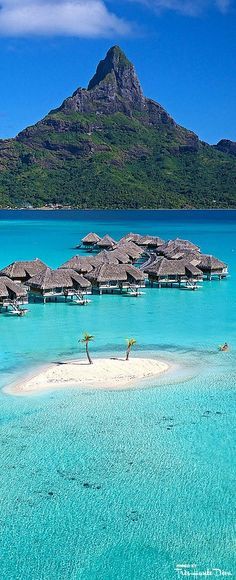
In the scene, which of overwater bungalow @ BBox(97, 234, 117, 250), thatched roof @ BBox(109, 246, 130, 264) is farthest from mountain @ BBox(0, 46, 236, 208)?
thatched roof @ BBox(109, 246, 130, 264)

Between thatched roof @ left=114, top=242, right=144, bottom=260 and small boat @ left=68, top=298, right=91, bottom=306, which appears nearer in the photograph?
small boat @ left=68, top=298, right=91, bottom=306

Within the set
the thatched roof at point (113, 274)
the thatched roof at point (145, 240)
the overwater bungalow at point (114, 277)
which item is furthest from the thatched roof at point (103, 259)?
the thatched roof at point (145, 240)

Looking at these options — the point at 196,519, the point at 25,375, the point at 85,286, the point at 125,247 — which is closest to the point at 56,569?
the point at 196,519

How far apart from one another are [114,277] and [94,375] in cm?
1662

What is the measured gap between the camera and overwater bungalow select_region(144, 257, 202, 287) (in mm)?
38781

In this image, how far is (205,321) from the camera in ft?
96.1

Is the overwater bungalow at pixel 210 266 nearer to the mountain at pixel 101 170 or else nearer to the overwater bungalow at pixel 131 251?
the overwater bungalow at pixel 131 251

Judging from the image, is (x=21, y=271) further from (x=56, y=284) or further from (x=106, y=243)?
(x=106, y=243)

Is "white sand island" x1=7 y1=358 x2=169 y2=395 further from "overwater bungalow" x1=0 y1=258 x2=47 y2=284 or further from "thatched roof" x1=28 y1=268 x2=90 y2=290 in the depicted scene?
"overwater bungalow" x1=0 y1=258 x2=47 y2=284

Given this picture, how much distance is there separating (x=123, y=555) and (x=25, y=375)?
9993 millimetres

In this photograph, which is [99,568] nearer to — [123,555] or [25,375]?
[123,555]

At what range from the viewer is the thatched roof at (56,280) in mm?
32781

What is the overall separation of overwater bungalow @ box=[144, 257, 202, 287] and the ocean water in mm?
13788

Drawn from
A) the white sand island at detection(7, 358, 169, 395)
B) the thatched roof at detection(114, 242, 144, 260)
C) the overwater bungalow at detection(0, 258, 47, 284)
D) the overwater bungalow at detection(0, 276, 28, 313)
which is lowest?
the white sand island at detection(7, 358, 169, 395)
